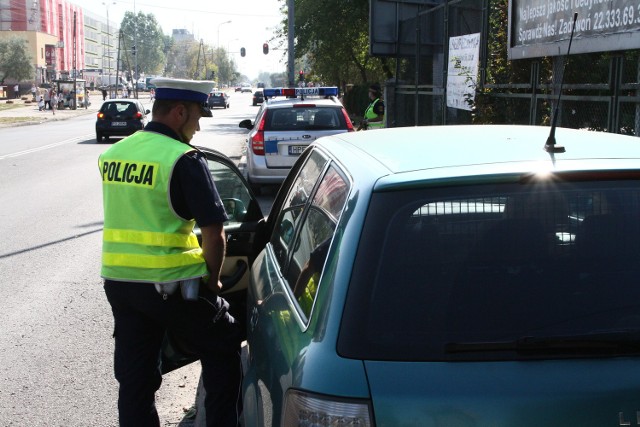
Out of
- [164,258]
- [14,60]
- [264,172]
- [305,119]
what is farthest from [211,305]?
[14,60]

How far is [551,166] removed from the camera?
2.38 m

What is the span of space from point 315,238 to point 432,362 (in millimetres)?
854

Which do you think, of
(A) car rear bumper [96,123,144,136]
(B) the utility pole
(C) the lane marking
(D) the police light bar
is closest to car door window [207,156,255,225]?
(D) the police light bar

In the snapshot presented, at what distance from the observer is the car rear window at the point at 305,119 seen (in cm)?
1376

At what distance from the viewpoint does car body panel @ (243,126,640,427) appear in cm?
202

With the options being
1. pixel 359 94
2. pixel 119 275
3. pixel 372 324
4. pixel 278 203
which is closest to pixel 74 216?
pixel 278 203

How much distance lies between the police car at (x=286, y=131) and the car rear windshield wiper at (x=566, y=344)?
1147 centimetres

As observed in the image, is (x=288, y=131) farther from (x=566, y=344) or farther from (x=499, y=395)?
(x=499, y=395)

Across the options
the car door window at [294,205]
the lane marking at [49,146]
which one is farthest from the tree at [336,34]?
the car door window at [294,205]

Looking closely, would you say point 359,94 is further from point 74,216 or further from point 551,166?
point 551,166

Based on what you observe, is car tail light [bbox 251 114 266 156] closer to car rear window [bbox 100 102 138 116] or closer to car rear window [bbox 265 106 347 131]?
car rear window [bbox 265 106 347 131]

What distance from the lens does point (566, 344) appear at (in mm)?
2152

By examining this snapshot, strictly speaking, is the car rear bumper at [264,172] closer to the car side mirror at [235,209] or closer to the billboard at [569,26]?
the billboard at [569,26]

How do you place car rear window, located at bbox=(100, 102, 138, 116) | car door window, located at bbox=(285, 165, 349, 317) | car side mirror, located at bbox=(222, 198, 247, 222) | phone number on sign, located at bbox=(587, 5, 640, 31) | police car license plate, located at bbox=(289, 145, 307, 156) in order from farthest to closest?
car rear window, located at bbox=(100, 102, 138, 116)
police car license plate, located at bbox=(289, 145, 307, 156)
phone number on sign, located at bbox=(587, 5, 640, 31)
car side mirror, located at bbox=(222, 198, 247, 222)
car door window, located at bbox=(285, 165, 349, 317)
